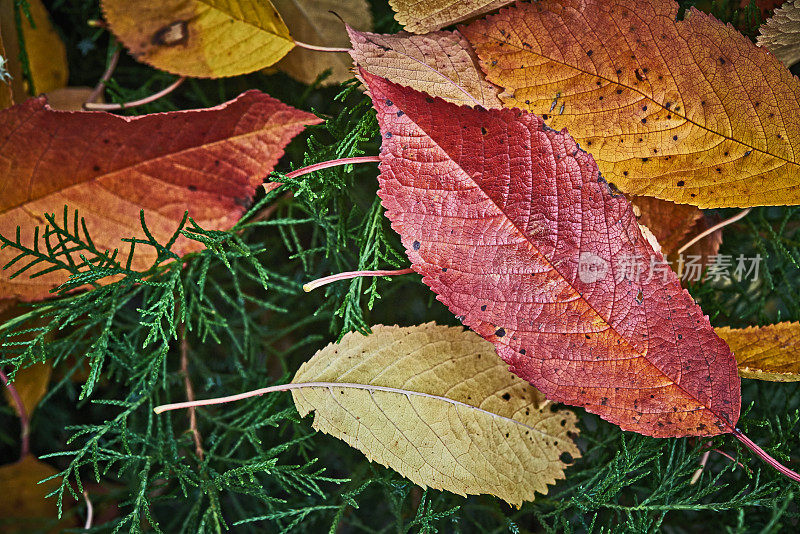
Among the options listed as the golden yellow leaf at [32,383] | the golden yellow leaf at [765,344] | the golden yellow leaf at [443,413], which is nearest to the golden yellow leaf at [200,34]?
the golden yellow leaf at [443,413]

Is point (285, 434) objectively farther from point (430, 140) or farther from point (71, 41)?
point (71, 41)

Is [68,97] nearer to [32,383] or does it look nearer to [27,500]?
[32,383]

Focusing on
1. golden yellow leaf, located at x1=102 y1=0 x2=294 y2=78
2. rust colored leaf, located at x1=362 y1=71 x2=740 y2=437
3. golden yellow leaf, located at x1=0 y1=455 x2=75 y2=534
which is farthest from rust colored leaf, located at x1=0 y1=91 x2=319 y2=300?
golden yellow leaf, located at x1=0 y1=455 x2=75 y2=534

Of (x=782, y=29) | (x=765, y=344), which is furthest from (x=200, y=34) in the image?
(x=765, y=344)

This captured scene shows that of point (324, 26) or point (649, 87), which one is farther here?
point (324, 26)

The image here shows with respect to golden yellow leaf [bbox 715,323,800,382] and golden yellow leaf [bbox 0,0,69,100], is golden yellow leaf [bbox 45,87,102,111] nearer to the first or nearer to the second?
golden yellow leaf [bbox 0,0,69,100]

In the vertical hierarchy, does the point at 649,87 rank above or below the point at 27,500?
above
